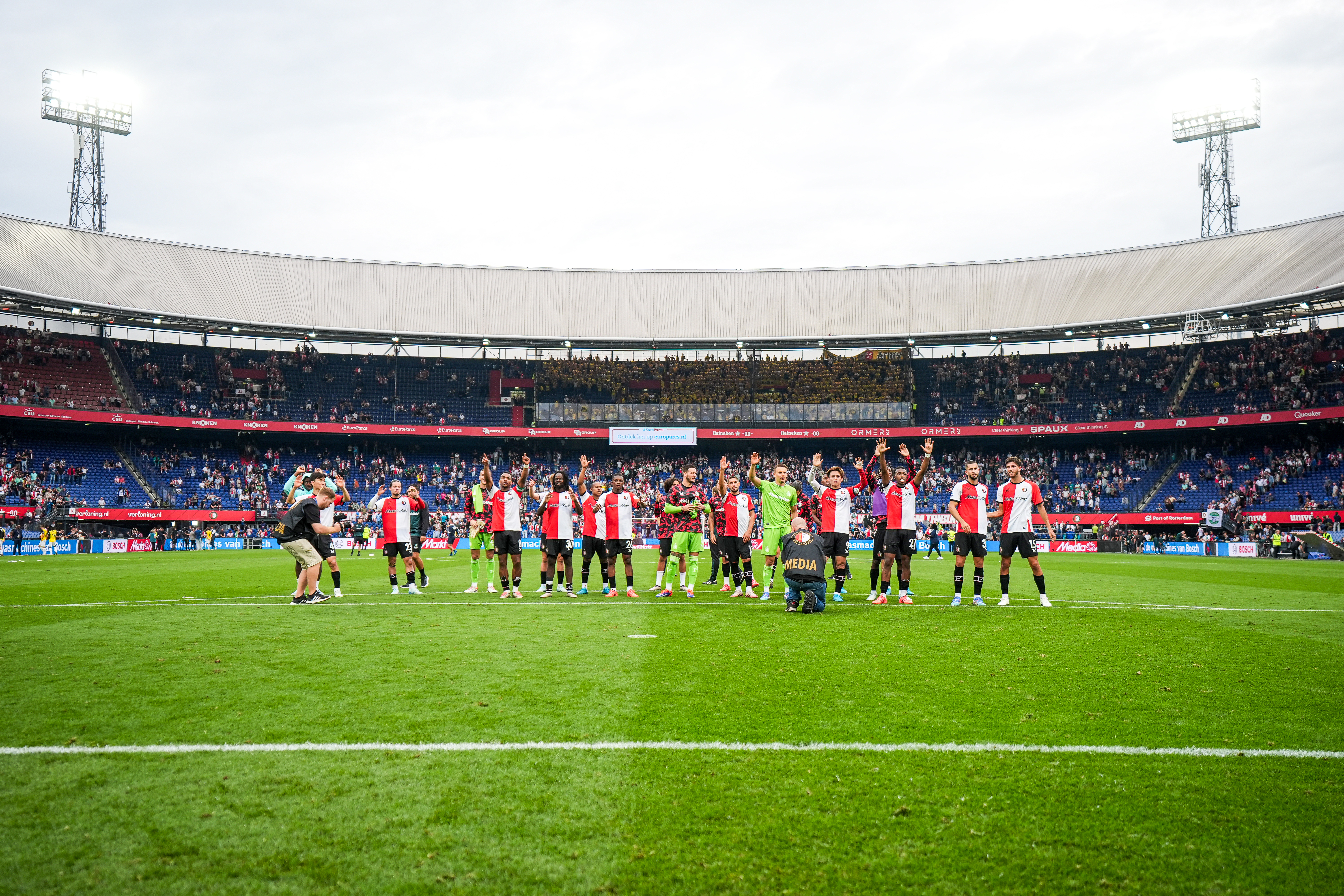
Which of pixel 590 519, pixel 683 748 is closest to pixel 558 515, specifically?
pixel 590 519

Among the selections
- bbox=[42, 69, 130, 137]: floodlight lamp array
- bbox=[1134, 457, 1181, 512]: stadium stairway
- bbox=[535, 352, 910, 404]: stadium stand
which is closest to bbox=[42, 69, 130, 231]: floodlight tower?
bbox=[42, 69, 130, 137]: floodlight lamp array

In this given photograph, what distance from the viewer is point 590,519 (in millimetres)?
14281

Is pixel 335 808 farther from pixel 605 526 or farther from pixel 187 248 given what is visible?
pixel 187 248

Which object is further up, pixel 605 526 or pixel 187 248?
pixel 187 248

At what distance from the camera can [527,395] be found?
57156mm

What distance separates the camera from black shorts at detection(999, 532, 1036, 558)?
501 inches

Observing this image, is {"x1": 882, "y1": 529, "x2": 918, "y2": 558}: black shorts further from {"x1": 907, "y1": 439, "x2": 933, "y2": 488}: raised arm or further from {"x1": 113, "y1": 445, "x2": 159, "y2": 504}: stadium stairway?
{"x1": 113, "y1": 445, "x2": 159, "y2": 504}: stadium stairway

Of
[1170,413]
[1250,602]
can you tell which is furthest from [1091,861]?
[1170,413]

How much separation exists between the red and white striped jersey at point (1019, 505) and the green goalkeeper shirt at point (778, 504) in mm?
3333

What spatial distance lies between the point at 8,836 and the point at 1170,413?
55.8m

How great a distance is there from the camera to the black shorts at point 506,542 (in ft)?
47.9

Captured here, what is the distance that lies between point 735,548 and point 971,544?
160 inches

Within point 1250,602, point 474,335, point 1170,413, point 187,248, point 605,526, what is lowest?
point 1250,602

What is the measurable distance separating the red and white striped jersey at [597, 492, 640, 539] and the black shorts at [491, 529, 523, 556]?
1.60 m
